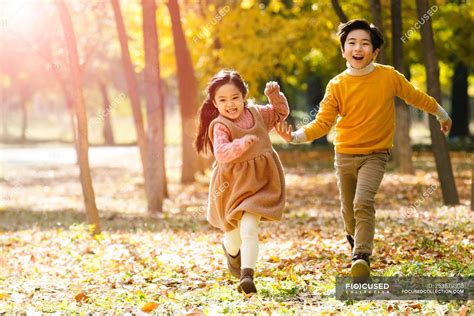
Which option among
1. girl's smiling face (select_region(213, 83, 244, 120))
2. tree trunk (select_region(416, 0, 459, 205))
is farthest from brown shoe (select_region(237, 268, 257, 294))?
tree trunk (select_region(416, 0, 459, 205))

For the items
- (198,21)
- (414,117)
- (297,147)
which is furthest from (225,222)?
(414,117)

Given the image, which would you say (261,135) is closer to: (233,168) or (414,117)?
(233,168)

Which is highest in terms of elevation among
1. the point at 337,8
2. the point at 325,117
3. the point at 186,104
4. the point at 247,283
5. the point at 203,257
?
the point at 337,8

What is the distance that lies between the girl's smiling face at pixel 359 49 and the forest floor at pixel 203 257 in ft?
5.65

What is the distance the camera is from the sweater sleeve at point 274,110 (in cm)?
668

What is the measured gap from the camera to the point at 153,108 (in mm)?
14328

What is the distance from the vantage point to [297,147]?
3631 cm

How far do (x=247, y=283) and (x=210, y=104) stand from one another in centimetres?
150

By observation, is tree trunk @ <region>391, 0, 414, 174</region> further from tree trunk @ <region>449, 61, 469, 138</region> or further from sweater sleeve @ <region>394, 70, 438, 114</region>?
tree trunk @ <region>449, 61, 469, 138</region>

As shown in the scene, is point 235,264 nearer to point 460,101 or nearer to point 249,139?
point 249,139

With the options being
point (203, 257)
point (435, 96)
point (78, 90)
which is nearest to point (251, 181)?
point (203, 257)

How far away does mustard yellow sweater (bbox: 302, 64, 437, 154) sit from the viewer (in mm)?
6605

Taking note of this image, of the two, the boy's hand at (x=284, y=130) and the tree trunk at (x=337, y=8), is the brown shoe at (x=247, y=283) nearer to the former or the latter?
the boy's hand at (x=284, y=130)

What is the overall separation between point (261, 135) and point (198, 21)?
18771 mm
